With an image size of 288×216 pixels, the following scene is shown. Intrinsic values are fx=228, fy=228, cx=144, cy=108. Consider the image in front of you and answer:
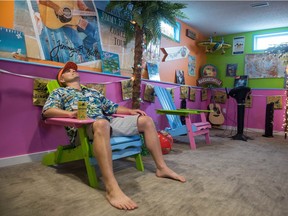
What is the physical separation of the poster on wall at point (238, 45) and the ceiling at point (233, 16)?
0.19 metres

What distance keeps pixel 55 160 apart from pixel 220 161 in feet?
5.52

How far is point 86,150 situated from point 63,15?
5.68ft

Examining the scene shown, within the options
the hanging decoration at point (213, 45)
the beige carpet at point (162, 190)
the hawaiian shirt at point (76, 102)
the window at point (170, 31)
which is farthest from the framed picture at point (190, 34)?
the hawaiian shirt at point (76, 102)

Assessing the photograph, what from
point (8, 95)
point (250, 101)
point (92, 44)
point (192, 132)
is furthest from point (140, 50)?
point (250, 101)

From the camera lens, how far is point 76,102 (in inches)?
78.0

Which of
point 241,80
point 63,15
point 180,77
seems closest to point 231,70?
point 241,80

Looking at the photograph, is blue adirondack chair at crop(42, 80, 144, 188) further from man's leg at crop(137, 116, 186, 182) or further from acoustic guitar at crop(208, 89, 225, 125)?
acoustic guitar at crop(208, 89, 225, 125)

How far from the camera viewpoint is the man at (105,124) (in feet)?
4.73

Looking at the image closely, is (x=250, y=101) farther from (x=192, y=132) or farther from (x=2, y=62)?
(x=2, y=62)

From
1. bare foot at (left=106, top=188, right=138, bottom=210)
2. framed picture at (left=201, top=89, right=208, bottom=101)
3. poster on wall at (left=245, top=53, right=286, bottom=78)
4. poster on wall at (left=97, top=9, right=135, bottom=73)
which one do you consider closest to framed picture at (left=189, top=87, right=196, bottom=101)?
framed picture at (left=201, top=89, right=208, bottom=101)

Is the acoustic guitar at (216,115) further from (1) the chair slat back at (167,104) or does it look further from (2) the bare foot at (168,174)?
(2) the bare foot at (168,174)

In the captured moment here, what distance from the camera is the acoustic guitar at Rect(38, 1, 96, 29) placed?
242 cm

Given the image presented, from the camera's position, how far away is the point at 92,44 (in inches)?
114

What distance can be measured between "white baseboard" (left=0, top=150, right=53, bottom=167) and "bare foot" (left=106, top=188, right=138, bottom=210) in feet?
3.93
